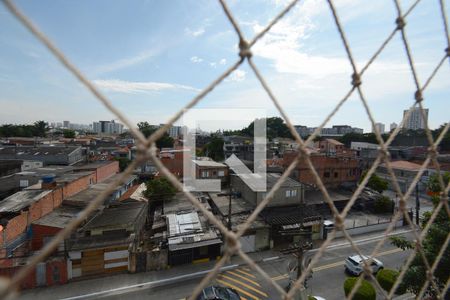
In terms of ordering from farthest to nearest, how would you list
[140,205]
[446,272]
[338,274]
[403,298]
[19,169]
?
[19,169] → [140,205] → [338,274] → [403,298] → [446,272]

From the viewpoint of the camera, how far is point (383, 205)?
1161 cm

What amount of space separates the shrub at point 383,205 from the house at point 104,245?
10416mm

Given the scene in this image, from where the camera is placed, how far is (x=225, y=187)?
13.6m

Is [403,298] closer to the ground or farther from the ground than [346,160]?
closer to the ground

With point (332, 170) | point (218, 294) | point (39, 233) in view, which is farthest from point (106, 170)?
point (332, 170)

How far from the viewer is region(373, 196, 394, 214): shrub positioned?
11.6 m

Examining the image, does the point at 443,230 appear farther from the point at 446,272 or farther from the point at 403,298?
the point at 403,298

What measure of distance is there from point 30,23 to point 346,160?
1529cm

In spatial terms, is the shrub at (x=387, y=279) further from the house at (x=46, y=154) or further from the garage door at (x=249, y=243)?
the house at (x=46, y=154)

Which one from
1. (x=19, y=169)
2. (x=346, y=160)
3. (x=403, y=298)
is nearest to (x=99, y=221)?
(x=403, y=298)

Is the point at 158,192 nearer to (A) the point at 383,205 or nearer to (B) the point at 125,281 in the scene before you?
(B) the point at 125,281

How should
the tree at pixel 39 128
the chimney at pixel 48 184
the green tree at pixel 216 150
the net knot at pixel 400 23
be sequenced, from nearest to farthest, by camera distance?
the net knot at pixel 400 23 < the chimney at pixel 48 184 < the green tree at pixel 216 150 < the tree at pixel 39 128

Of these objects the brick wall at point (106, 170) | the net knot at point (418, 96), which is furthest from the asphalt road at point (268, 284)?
the brick wall at point (106, 170)

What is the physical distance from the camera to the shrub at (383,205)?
38.1 feet
